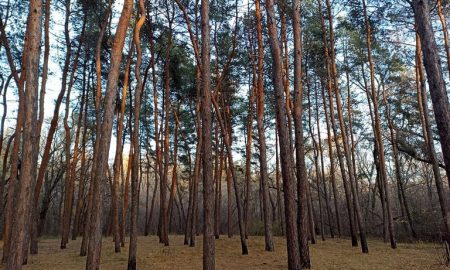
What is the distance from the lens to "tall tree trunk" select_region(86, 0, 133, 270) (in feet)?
18.0

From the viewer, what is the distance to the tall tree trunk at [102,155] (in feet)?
18.0

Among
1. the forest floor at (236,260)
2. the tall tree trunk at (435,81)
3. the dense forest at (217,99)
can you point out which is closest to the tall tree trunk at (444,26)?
the dense forest at (217,99)

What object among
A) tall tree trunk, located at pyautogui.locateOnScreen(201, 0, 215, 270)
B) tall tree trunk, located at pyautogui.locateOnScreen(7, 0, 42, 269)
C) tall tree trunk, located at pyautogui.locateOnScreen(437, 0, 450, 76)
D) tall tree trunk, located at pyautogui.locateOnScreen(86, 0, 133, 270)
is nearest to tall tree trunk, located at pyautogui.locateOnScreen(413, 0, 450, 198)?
tall tree trunk, located at pyautogui.locateOnScreen(201, 0, 215, 270)

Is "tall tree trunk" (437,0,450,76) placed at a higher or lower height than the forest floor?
higher

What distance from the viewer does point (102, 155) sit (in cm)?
565

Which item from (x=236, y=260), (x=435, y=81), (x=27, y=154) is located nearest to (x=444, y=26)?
(x=435, y=81)

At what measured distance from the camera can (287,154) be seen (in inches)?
271

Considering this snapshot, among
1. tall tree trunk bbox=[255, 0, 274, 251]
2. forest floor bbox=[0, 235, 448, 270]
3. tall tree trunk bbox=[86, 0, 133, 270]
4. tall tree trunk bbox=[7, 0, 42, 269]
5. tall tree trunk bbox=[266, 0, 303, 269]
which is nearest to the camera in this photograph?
tall tree trunk bbox=[7, 0, 42, 269]

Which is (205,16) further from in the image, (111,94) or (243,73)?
(243,73)

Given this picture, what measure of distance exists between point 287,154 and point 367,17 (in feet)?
28.9

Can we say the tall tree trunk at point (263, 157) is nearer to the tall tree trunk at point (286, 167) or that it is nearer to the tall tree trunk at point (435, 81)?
the tall tree trunk at point (286, 167)

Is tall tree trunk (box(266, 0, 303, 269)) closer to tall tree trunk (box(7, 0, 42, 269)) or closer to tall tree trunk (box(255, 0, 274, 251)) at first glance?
tall tree trunk (box(255, 0, 274, 251))

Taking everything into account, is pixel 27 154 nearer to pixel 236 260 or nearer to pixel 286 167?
pixel 286 167

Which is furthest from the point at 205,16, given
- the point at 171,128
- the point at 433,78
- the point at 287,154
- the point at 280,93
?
the point at 171,128
